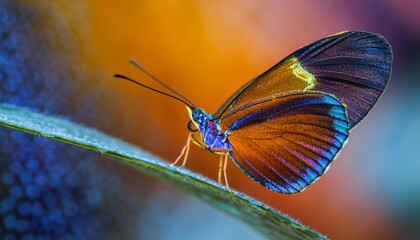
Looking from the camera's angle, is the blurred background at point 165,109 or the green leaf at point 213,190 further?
the blurred background at point 165,109

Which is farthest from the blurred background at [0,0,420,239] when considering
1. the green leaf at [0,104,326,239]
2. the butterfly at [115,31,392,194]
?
the green leaf at [0,104,326,239]

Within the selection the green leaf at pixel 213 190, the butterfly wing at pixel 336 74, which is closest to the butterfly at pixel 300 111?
the butterfly wing at pixel 336 74

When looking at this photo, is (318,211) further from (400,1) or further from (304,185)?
(304,185)

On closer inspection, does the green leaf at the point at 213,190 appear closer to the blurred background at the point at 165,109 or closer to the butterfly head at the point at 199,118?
the butterfly head at the point at 199,118

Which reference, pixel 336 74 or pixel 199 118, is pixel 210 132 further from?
pixel 336 74

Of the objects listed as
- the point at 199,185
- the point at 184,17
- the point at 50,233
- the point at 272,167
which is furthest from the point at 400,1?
the point at 199,185

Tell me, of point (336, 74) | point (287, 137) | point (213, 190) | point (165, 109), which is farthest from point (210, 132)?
point (165, 109)

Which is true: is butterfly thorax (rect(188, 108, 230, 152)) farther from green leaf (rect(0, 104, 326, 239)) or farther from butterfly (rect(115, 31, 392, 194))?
green leaf (rect(0, 104, 326, 239))
